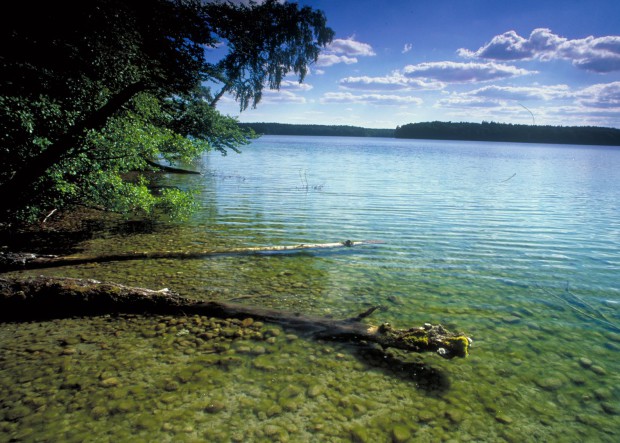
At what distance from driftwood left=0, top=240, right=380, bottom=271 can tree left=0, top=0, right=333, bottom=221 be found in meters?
1.35

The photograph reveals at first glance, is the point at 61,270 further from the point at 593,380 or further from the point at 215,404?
the point at 593,380

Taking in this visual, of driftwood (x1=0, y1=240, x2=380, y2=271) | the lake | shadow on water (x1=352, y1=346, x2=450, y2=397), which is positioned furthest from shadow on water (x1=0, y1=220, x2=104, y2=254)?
shadow on water (x1=352, y1=346, x2=450, y2=397)

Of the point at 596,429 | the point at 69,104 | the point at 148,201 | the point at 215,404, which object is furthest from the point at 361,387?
the point at 148,201

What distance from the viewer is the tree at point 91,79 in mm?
7402

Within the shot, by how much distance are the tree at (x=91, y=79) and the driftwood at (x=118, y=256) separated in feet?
4.41

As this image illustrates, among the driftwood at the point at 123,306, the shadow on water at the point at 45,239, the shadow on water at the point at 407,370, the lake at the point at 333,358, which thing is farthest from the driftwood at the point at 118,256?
the shadow on water at the point at 407,370

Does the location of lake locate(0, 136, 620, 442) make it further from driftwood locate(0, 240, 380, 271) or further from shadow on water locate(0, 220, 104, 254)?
shadow on water locate(0, 220, 104, 254)

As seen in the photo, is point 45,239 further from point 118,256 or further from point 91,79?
point 91,79

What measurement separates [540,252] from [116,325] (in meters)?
13.7

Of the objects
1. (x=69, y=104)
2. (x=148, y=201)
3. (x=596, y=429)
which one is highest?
(x=69, y=104)

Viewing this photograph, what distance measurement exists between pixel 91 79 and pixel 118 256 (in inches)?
193

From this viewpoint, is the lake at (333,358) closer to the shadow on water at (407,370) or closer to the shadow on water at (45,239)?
the shadow on water at (407,370)

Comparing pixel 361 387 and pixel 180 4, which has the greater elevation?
pixel 180 4

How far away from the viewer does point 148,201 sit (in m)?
12.7
